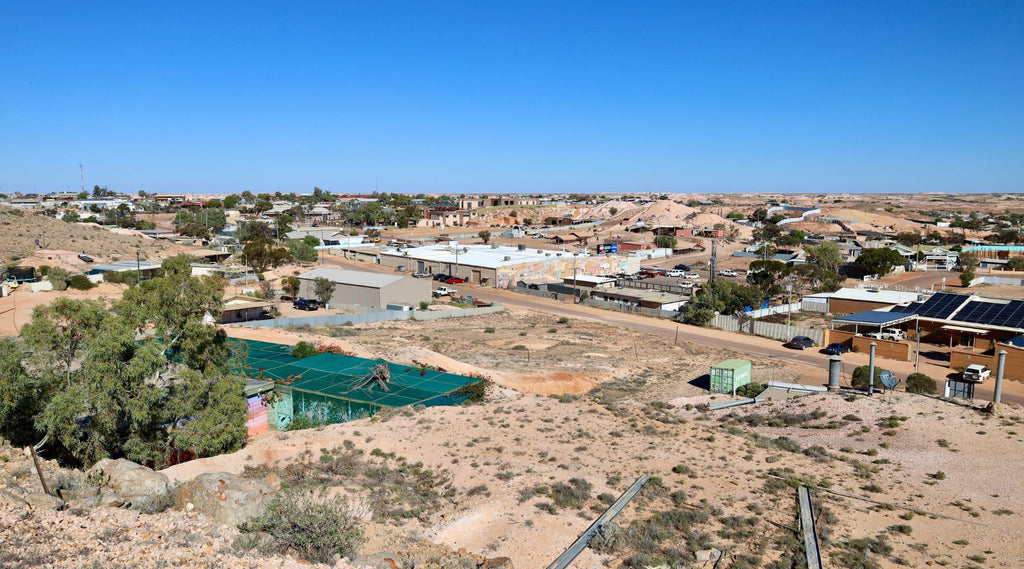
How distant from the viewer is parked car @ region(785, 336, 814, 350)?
1638 inches

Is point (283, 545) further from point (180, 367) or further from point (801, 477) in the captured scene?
point (801, 477)

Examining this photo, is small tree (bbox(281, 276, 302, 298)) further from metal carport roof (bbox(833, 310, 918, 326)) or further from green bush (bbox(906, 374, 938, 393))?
green bush (bbox(906, 374, 938, 393))

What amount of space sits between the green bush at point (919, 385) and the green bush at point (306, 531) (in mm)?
25653

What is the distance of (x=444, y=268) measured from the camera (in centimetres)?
7219

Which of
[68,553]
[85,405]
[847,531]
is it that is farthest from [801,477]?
[85,405]

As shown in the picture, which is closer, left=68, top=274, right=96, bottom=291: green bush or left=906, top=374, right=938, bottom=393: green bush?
left=906, top=374, right=938, bottom=393: green bush

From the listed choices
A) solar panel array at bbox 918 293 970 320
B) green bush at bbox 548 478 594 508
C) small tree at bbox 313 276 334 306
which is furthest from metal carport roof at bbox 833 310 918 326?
small tree at bbox 313 276 334 306

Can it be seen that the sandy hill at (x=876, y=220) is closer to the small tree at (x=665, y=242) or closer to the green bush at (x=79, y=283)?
the small tree at (x=665, y=242)

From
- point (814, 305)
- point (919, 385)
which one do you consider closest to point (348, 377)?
point (919, 385)

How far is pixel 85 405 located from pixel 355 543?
773cm

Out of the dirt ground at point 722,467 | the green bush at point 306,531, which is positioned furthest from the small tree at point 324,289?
the green bush at point 306,531

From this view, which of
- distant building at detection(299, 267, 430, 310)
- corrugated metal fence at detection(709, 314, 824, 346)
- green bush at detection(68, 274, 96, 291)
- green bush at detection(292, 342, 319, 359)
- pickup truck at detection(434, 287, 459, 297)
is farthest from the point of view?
pickup truck at detection(434, 287, 459, 297)

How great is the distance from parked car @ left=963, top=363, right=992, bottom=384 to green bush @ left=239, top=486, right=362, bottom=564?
31457 millimetres

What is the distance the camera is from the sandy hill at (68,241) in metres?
68.2
